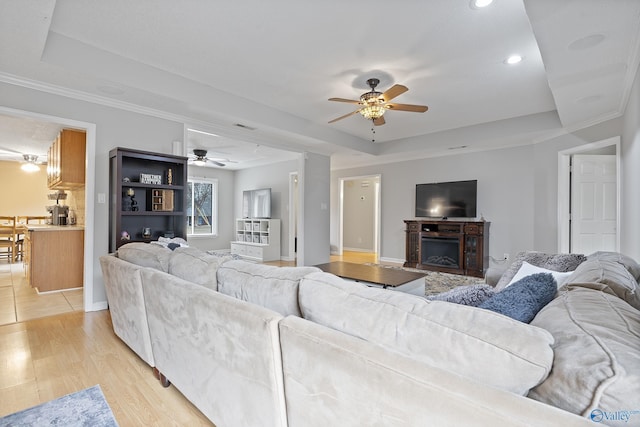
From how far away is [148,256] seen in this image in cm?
222

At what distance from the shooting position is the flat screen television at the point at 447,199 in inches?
237

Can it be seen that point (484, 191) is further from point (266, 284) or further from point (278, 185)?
point (266, 284)

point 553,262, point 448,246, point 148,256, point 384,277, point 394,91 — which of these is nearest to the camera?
point 148,256

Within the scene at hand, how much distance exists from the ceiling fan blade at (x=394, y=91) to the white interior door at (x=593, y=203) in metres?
3.33

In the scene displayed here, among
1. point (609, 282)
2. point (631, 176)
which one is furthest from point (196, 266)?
point (631, 176)

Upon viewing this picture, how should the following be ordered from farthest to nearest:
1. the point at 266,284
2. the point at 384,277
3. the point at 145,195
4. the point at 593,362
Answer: the point at 145,195, the point at 384,277, the point at 266,284, the point at 593,362

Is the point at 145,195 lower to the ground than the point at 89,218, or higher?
higher

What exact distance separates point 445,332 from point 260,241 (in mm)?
7202

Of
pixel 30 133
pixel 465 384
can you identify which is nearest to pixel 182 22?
pixel 465 384

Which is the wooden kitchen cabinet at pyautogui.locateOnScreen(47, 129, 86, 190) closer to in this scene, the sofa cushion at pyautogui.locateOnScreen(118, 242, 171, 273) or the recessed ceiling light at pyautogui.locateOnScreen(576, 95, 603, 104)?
the sofa cushion at pyautogui.locateOnScreen(118, 242, 171, 273)

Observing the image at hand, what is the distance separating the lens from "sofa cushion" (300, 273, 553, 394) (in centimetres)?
74

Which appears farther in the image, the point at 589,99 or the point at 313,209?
the point at 313,209

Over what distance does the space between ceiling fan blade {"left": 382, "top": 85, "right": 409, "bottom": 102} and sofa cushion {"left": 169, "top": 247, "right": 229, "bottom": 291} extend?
7.74ft

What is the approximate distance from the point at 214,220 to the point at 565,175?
Result: 7.60 m
